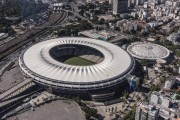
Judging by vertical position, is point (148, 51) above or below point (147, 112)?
below

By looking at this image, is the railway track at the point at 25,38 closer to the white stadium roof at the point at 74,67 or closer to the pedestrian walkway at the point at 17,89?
the white stadium roof at the point at 74,67

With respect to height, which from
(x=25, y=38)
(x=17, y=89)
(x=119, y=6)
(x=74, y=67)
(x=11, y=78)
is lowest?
(x=11, y=78)

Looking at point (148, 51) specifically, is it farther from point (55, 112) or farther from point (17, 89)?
point (17, 89)

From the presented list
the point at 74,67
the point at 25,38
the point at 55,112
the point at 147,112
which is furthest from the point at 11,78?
the point at 147,112

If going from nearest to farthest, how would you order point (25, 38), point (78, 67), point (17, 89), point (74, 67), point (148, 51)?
point (17, 89), point (74, 67), point (78, 67), point (148, 51), point (25, 38)

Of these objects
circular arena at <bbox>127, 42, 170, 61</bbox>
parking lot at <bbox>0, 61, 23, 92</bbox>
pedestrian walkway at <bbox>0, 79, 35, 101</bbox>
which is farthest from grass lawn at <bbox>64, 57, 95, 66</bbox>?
pedestrian walkway at <bbox>0, 79, 35, 101</bbox>

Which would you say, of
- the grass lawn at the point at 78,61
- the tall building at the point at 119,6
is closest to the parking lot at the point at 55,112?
the grass lawn at the point at 78,61

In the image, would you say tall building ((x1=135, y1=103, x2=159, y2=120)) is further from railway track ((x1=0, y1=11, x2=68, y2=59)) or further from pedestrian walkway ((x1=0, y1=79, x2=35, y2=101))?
railway track ((x1=0, y1=11, x2=68, y2=59))
